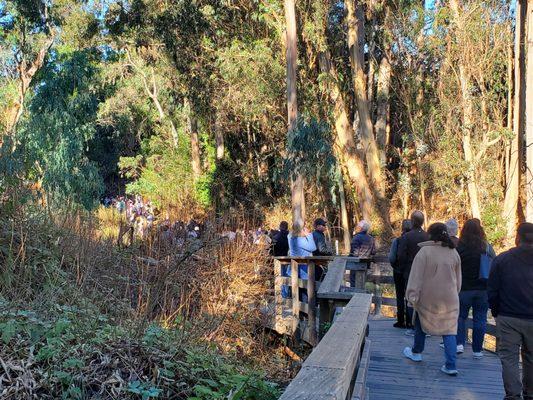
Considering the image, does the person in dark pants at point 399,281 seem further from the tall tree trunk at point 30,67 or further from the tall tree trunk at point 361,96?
the tall tree trunk at point 30,67

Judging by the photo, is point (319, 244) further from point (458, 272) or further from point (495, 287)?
point (495, 287)

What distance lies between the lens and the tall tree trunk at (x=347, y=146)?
24.0 meters

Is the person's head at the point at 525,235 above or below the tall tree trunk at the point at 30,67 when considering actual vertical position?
below

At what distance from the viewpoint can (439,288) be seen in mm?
6438

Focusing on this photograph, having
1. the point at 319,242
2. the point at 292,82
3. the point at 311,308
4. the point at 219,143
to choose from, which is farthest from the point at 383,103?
the point at 311,308

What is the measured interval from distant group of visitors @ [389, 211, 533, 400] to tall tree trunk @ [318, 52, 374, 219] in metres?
15.4

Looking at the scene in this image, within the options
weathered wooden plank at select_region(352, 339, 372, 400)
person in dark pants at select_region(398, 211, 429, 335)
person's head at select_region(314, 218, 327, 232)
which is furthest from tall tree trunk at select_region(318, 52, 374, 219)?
weathered wooden plank at select_region(352, 339, 372, 400)

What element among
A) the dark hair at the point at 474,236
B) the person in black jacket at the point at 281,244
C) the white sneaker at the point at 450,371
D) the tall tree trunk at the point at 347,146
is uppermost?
the tall tree trunk at the point at 347,146

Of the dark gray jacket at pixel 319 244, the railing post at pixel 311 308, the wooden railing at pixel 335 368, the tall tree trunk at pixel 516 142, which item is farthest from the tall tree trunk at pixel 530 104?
the wooden railing at pixel 335 368

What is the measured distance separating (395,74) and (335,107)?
129 inches

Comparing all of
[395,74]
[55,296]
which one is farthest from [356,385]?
[395,74]

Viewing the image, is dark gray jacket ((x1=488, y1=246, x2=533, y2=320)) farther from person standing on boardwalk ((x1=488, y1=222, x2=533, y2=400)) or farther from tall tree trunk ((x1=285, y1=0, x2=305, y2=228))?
tall tree trunk ((x1=285, y1=0, x2=305, y2=228))

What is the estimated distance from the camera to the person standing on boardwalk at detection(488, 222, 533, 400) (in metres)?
5.21

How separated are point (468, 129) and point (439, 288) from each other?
16.7 m
